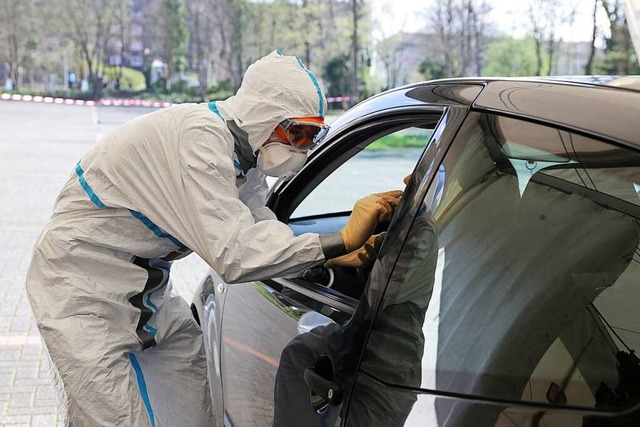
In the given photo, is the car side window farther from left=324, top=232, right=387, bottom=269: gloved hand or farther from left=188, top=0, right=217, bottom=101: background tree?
left=188, top=0, right=217, bottom=101: background tree

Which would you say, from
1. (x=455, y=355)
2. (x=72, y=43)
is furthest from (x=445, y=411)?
(x=72, y=43)

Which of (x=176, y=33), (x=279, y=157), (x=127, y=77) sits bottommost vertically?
(x=127, y=77)

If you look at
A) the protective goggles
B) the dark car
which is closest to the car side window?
the dark car

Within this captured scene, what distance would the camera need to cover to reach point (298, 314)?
217 cm

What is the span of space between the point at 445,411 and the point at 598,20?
18.8 m

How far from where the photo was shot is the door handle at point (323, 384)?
177 cm

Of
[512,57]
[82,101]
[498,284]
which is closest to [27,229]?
[498,284]

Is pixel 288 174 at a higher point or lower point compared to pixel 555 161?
lower

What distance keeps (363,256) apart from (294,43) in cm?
2367

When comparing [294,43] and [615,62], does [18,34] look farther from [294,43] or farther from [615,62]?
[615,62]

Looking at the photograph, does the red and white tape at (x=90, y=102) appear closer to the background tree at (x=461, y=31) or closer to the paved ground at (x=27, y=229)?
the paved ground at (x=27, y=229)

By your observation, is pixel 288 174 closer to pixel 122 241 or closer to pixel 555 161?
pixel 122 241

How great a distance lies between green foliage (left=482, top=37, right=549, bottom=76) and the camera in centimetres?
2091

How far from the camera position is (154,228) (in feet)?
7.56
